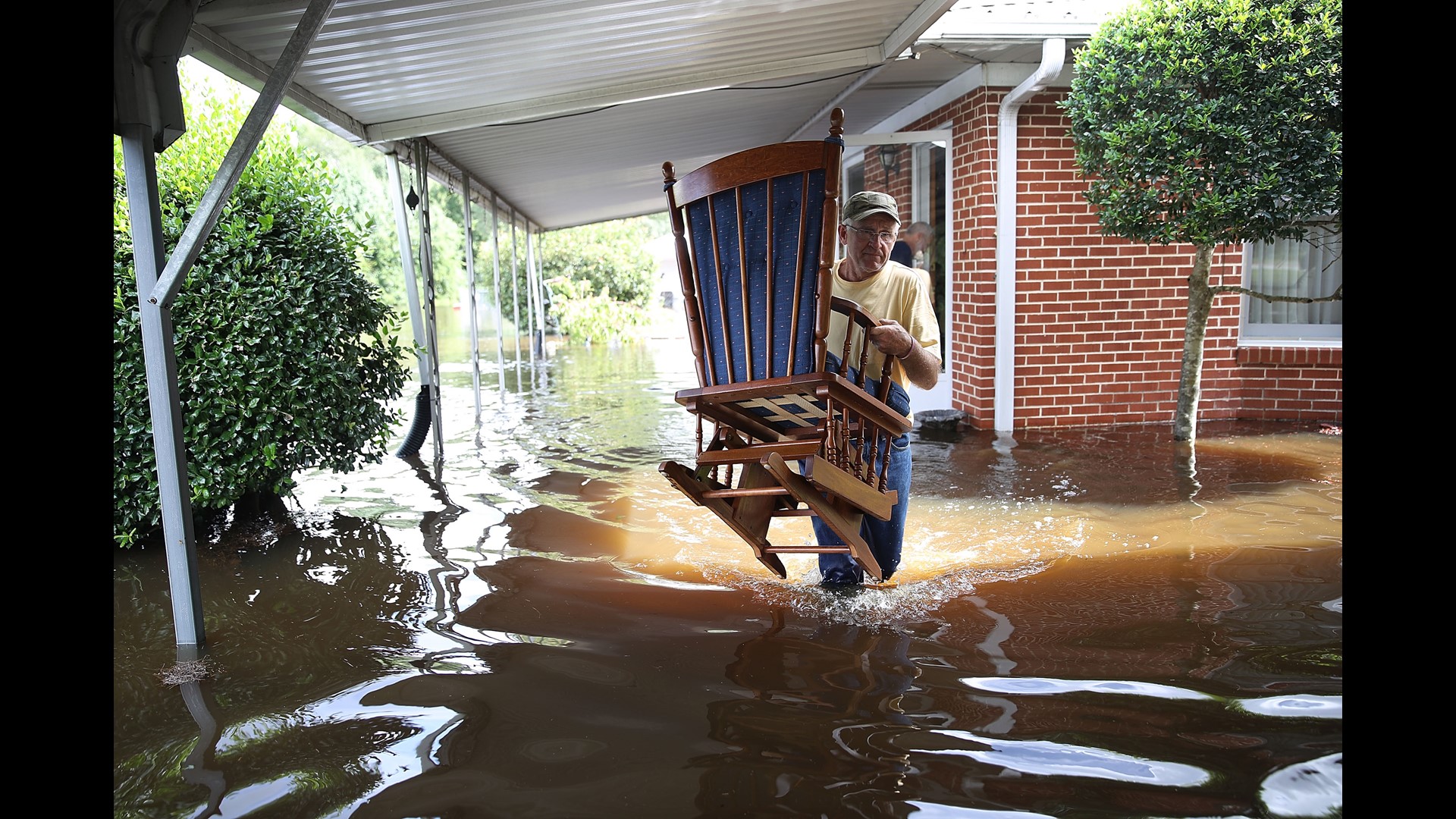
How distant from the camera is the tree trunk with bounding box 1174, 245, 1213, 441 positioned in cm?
689

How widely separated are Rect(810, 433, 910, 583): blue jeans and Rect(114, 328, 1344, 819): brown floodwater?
0.54 feet

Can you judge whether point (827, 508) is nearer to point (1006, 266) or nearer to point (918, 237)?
point (1006, 266)

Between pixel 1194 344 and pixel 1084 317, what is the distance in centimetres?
97

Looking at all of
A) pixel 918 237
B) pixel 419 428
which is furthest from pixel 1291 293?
pixel 419 428

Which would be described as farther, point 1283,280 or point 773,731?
point 1283,280

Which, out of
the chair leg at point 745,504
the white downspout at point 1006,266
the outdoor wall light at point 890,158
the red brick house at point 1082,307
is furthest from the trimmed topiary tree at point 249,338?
the outdoor wall light at point 890,158

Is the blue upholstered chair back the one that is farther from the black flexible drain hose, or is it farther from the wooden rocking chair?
the black flexible drain hose

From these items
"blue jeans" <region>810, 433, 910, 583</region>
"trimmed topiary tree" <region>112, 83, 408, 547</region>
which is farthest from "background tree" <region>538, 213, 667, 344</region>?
"blue jeans" <region>810, 433, 910, 583</region>

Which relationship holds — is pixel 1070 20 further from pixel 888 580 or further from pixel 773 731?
pixel 773 731

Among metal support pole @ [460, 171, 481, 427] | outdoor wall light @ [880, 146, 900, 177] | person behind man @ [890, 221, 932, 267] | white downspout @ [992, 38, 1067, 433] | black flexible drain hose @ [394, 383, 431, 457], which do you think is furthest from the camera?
outdoor wall light @ [880, 146, 900, 177]

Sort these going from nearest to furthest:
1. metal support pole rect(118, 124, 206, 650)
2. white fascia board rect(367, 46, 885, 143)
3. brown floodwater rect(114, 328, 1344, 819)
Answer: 1. brown floodwater rect(114, 328, 1344, 819)
2. metal support pole rect(118, 124, 206, 650)
3. white fascia board rect(367, 46, 885, 143)

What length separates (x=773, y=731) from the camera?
2.70m

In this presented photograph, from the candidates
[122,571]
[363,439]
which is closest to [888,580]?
[363,439]
